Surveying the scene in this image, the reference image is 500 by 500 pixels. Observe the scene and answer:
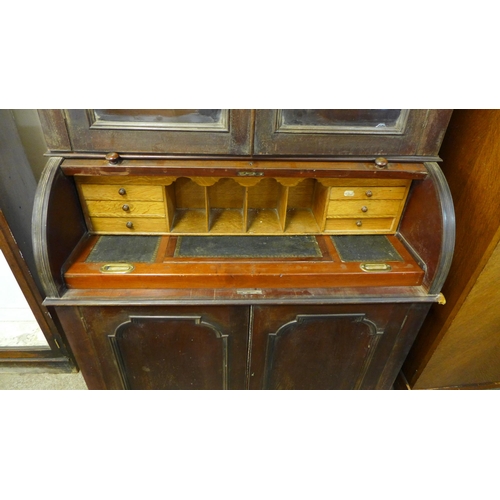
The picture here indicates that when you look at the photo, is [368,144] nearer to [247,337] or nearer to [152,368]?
[247,337]

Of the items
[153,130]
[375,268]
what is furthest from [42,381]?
[375,268]

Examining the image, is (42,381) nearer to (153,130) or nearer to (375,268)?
(153,130)

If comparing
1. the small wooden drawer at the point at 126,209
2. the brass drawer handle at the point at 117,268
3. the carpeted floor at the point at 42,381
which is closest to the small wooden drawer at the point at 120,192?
the small wooden drawer at the point at 126,209

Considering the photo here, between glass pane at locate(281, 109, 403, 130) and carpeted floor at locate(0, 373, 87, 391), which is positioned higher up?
glass pane at locate(281, 109, 403, 130)

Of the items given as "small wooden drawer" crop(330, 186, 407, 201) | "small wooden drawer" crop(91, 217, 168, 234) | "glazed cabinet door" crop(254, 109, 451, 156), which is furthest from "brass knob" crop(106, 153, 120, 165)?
"small wooden drawer" crop(330, 186, 407, 201)

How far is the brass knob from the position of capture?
1.06 metres

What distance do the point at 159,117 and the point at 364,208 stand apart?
79cm

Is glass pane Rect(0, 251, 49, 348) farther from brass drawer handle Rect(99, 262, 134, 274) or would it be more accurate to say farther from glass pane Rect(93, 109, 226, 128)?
glass pane Rect(93, 109, 226, 128)

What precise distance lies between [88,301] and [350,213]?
3.20ft

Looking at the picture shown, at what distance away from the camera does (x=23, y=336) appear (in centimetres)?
174

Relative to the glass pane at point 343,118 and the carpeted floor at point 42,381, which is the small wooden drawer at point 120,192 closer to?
the glass pane at point 343,118

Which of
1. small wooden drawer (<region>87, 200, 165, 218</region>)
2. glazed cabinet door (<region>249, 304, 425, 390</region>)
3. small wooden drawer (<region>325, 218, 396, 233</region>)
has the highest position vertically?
small wooden drawer (<region>87, 200, 165, 218</region>)

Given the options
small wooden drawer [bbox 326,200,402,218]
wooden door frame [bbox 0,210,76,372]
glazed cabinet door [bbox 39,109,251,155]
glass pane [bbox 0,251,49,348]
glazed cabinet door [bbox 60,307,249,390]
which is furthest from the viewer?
glass pane [bbox 0,251,49,348]

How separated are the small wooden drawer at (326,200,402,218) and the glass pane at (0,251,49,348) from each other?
151 cm
